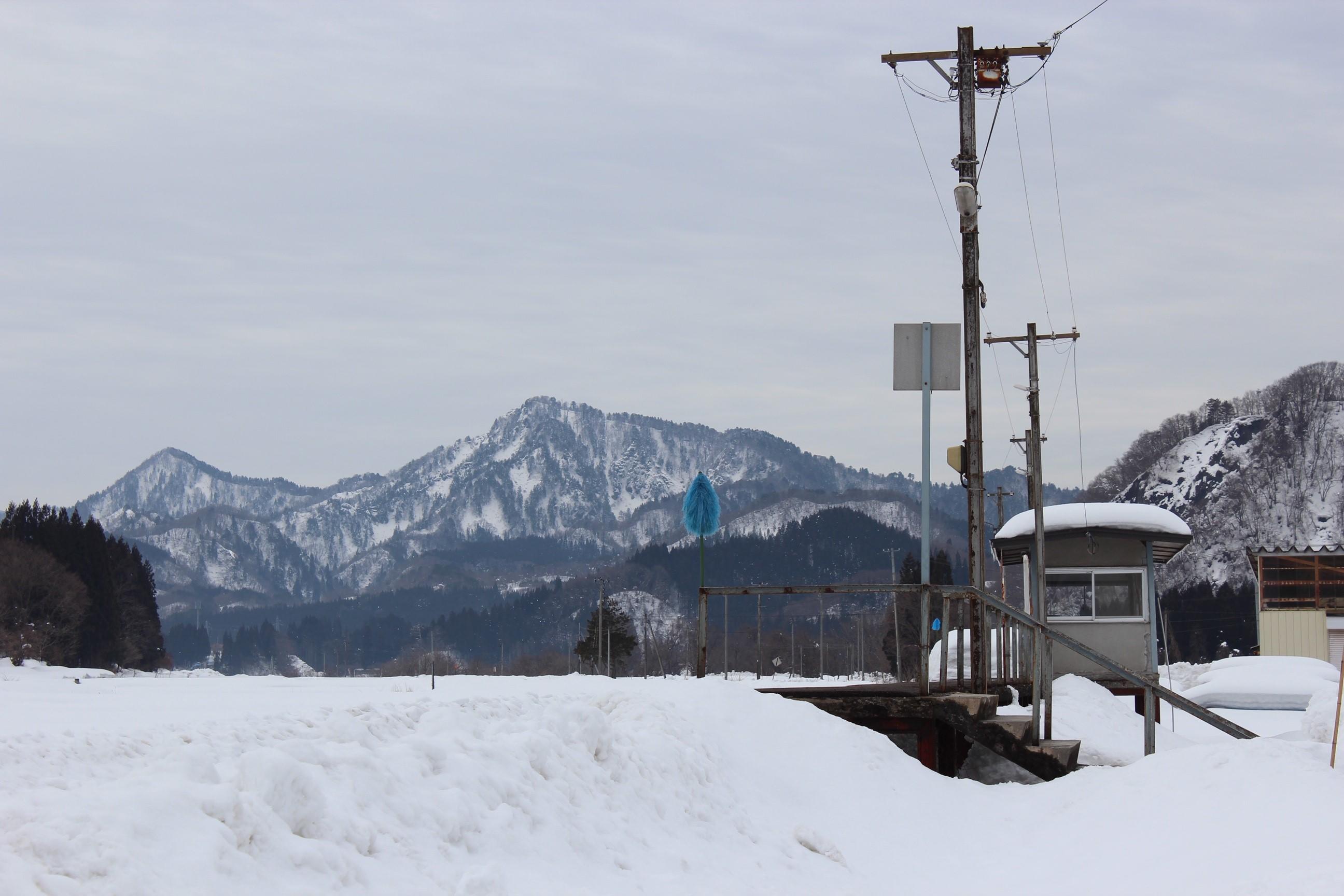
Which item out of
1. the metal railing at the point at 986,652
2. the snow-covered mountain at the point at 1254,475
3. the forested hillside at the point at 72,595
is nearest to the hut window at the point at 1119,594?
the metal railing at the point at 986,652

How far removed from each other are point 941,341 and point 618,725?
19.4 ft

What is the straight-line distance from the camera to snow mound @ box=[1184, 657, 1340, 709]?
3023 cm

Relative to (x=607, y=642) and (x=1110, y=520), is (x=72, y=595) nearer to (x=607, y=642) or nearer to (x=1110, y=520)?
(x=607, y=642)

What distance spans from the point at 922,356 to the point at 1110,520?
12812mm

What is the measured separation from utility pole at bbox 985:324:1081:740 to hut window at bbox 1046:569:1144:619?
578 mm

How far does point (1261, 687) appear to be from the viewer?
3048cm

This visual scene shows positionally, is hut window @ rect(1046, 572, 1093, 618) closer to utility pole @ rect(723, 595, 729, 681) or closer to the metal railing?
utility pole @ rect(723, 595, 729, 681)

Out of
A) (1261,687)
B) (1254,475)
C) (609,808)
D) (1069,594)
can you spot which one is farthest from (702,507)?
(1254,475)

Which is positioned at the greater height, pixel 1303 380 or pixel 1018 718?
pixel 1303 380

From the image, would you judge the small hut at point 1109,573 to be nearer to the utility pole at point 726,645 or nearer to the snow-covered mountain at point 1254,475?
the utility pole at point 726,645

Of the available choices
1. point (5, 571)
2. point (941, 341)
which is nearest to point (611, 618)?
point (5, 571)

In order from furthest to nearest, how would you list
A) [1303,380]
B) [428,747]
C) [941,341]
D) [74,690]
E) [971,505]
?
[1303,380]
[74,690]
[971,505]
[941,341]
[428,747]

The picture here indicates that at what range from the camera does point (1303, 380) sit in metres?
156

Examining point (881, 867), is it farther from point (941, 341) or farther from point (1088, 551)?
point (1088, 551)
